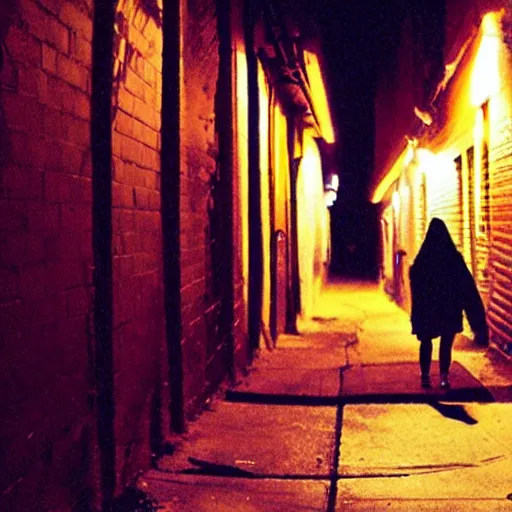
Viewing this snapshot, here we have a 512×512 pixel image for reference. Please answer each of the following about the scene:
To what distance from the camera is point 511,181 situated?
6.91 metres

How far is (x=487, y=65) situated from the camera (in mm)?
7621

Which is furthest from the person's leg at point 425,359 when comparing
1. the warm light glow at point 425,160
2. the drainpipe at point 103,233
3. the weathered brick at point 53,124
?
the warm light glow at point 425,160

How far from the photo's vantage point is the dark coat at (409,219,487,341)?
631cm

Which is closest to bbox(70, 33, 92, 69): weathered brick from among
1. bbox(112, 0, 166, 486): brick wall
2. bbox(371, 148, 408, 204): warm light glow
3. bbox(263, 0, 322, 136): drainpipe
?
bbox(112, 0, 166, 486): brick wall

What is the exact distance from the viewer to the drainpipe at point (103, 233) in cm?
336

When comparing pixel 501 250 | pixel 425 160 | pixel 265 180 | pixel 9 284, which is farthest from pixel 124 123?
pixel 425 160

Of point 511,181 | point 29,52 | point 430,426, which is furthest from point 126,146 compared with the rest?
point 511,181

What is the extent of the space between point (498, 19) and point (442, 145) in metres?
4.10

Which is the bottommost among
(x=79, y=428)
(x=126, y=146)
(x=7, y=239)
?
(x=79, y=428)

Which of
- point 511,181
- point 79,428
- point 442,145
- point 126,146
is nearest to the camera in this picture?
point 79,428

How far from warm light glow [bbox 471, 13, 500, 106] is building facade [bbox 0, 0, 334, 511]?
273 centimetres

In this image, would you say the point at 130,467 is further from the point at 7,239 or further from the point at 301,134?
the point at 301,134

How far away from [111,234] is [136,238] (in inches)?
18.3

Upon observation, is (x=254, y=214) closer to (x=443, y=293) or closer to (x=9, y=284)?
(x=443, y=293)
